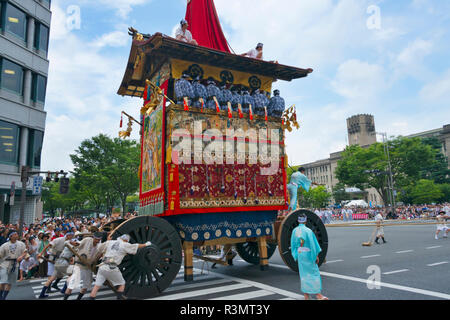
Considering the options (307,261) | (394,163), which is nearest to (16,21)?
(307,261)

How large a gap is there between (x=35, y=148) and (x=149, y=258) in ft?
85.9

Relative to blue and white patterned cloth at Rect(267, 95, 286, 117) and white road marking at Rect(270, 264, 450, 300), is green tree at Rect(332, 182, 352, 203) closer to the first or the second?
blue and white patterned cloth at Rect(267, 95, 286, 117)

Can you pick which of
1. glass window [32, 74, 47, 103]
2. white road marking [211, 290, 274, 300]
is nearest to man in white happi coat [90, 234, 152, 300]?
white road marking [211, 290, 274, 300]

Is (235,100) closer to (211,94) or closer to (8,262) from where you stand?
(211,94)

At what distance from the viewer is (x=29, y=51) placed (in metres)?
28.7

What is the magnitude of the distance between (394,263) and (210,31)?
11.8 meters

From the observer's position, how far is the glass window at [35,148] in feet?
92.7

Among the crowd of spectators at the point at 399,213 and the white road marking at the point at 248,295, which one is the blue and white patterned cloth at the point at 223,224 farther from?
the crowd of spectators at the point at 399,213

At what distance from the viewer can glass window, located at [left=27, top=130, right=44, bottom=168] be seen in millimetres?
28266

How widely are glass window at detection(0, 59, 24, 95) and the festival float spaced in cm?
2096

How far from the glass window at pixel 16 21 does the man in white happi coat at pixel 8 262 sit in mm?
25686
